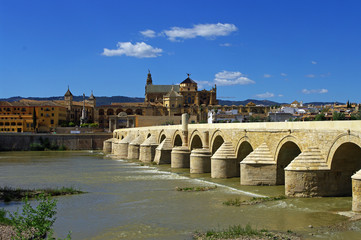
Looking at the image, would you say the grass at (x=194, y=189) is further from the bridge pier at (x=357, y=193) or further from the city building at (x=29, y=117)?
the city building at (x=29, y=117)

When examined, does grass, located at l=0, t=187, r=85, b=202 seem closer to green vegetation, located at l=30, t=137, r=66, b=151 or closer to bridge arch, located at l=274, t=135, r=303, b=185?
bridge arch, located at l=274, t=135, r=303, b=185

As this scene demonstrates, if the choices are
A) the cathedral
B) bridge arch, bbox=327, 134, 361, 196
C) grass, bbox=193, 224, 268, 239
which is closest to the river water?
grass, bbox=193, 224, 268, 239

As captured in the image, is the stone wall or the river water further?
the stone wall

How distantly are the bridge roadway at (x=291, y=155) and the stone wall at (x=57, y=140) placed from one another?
132 feet

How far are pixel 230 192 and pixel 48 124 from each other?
73.7 meters

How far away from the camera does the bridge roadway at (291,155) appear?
1709cm

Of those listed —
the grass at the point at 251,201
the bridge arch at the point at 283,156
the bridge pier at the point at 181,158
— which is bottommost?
the grass at the point at 251,201

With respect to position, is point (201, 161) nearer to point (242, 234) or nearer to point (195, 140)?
point (195, 140)

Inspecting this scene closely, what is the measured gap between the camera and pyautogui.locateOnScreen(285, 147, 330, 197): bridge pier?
679 inches

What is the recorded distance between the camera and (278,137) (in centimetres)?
2103

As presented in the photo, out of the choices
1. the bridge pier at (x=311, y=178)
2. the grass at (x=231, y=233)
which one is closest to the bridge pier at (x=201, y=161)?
the bridge pier at (x=311, y=178)

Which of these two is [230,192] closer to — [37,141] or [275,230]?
[275,230]

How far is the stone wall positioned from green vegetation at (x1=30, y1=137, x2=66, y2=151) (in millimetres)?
403

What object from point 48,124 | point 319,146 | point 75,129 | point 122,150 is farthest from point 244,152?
point 48,124
